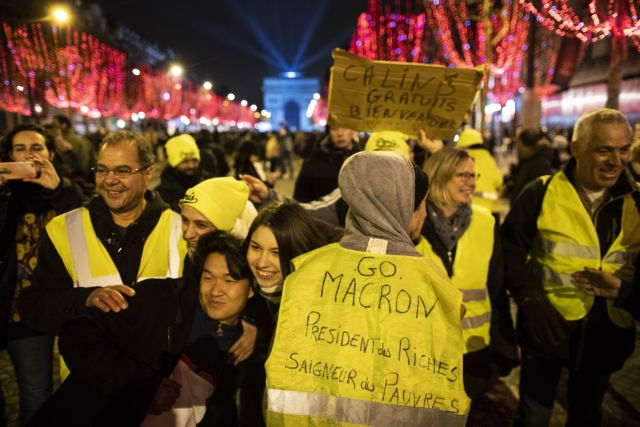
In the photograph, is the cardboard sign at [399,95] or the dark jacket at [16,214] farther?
the cardboard sign at [399,95]

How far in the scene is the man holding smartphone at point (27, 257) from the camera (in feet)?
10.0

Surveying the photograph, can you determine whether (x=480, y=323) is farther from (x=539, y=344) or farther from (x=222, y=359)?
(x=222, y=359)

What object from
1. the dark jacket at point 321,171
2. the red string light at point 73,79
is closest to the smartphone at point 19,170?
the dark jacket at point 321,171

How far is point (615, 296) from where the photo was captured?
2.67 meters

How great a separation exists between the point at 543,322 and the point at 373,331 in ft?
5.30

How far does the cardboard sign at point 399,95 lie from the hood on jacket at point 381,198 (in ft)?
7.12

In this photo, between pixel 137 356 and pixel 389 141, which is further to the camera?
pixel 389 141

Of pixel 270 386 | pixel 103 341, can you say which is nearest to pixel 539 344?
pixel 270 386

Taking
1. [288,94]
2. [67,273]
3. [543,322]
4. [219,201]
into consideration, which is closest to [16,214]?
[67,273]

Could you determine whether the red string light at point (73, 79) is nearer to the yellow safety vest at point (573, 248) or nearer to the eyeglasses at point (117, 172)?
the eyeglasses at point (117, 172)

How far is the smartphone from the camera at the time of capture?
110 inches

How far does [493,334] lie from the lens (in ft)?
10.1

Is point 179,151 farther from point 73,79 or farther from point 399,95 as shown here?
point 73,79

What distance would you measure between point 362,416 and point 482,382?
1.61 meters
